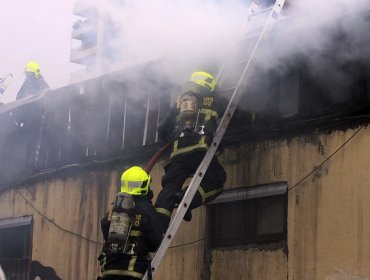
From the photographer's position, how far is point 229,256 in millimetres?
8438

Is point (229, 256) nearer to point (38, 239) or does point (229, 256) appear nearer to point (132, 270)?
point (132, 270)

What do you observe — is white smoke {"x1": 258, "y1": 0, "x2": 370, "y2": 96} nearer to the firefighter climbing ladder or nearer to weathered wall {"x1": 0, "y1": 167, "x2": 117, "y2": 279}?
the firefighter climbing ladder

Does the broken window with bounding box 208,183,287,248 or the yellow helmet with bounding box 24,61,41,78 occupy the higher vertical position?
the yellow helmet with bounding box 24,61,41,78

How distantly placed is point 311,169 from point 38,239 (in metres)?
4.87

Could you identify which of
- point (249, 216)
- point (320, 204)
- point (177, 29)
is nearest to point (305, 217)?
point (320, 204)

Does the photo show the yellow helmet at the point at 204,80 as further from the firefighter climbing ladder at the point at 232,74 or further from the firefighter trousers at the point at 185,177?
the firefighter trousers at the point at 185,177

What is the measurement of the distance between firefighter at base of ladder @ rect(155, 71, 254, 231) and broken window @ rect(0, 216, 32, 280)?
13.9 ft

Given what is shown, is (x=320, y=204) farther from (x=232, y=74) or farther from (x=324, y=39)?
(x=232, y=74)

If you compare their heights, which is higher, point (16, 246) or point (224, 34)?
point (224, 34)

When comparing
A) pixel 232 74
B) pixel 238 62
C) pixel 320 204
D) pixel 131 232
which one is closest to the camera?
pixel 131 232

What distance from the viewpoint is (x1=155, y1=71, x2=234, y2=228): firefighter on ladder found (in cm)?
770

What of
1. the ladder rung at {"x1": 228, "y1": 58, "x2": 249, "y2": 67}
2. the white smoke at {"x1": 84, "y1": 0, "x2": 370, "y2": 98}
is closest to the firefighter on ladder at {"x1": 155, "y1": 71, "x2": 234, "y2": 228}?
the ladder rung at {"x1": 228, "y1": 58, "x2": 249, "y2": 67}

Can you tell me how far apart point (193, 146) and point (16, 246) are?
499 centimetres

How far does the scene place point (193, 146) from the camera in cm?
772
